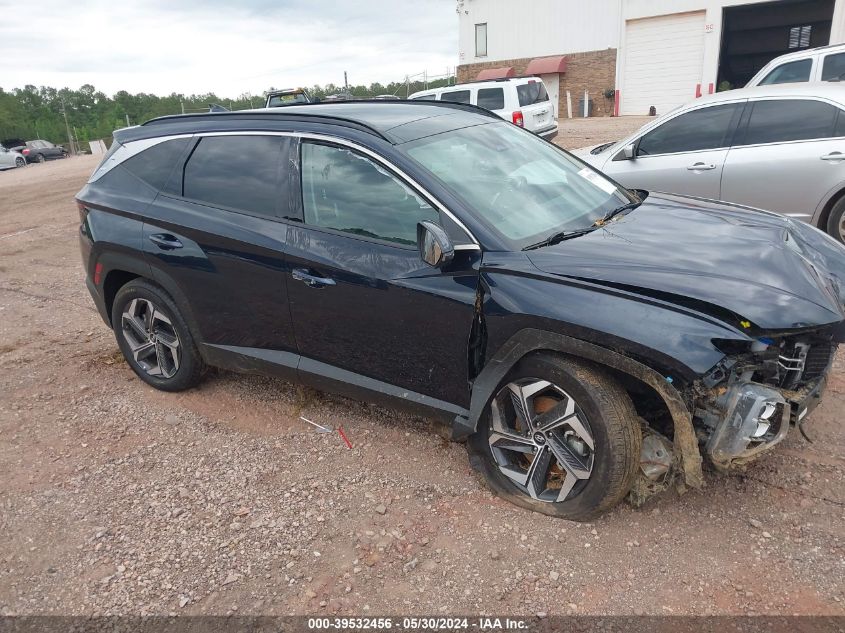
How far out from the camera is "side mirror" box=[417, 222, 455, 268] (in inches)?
109

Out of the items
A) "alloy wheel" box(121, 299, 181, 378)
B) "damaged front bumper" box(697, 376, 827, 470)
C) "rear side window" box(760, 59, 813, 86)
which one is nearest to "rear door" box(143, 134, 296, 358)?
"alloy wheel" box(121, 299, 181, 378)

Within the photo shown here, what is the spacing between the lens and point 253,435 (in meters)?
3.86

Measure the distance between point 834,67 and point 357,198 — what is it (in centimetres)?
949

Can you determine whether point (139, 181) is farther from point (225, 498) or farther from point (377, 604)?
point (377, 604)

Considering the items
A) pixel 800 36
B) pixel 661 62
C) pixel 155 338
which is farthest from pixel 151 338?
pixel 800 36

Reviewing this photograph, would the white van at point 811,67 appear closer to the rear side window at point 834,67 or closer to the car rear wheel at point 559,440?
the rear side window at point 834,67

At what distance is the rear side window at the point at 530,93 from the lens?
15.4 metres

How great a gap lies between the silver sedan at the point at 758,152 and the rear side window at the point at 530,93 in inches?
368

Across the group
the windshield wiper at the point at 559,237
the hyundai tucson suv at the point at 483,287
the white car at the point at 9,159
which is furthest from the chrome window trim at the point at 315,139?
the white car at the point at 9,159

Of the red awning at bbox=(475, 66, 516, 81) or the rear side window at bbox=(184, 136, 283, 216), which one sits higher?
the red awning at bbox=(475, 66, 516, 81)

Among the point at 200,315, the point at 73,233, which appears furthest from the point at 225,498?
the point at 73,233

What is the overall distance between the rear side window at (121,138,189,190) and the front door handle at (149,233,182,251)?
322mm

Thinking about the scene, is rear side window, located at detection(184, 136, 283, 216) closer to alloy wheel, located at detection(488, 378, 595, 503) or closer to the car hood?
the car hood

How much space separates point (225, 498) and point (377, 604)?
1.13 m
